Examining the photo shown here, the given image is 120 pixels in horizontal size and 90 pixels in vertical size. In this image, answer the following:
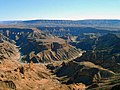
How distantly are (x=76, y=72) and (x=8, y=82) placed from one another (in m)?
43.4

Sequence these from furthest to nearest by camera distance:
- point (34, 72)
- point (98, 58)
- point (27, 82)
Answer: point (98, 58)
point (34, 72)
point (27, 82)

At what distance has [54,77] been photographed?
170 meters

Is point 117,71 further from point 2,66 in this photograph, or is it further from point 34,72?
point 2,66

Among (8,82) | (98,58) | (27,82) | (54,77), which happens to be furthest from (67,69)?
(8,82)

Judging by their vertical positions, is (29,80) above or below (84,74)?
below

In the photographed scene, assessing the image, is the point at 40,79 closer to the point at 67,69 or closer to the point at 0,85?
the point at 67,69

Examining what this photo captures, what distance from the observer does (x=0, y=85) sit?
13250cm

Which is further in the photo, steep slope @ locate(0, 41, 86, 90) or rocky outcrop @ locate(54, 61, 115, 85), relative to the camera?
rocky outcrop @ locate(54, 61, 115, 85)

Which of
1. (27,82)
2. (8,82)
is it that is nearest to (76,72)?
(27,82)

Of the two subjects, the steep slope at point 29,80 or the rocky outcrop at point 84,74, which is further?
the rocky outcrop at point 84,74

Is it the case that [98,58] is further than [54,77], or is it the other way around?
[98,58]

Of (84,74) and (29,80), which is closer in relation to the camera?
(29,80)

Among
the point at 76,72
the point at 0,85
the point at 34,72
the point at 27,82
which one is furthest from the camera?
the point at 34,72

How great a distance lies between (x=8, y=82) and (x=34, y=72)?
122 feet
